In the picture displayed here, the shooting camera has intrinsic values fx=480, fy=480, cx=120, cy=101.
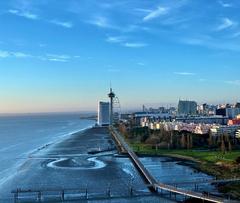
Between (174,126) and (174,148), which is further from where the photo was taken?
(174,126)

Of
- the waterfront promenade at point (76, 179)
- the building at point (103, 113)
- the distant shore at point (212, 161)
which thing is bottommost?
the waterfront promenade at point (76, 179)

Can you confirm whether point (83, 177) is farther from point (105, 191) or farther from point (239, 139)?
point (239, 139)

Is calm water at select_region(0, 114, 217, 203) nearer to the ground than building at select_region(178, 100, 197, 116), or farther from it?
nearer to the ground

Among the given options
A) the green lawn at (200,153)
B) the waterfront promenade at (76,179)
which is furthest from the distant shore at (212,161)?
the waterfront promenade at (76,179)

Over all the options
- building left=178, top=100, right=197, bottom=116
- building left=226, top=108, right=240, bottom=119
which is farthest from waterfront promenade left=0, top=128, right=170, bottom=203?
building left=178, top=100, right=197, bottom=116

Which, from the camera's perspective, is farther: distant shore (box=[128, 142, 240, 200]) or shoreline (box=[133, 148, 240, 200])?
distant shore (box=[128, 142, 240, 200])

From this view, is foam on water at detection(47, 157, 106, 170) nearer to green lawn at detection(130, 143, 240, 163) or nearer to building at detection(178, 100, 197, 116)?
green lawn at detection(130, 143, 240, 163)

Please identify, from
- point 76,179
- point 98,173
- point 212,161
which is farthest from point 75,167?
point 212,161

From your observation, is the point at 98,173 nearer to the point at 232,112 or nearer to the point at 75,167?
the point at 75,167

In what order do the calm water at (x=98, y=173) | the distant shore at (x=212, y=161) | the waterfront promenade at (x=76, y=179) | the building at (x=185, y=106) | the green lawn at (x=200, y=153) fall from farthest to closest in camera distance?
the building at (x=185, y=106), the green lawn at (x=200, y=153), the calm water at (x=98, y=173), the distant shore at (x=212, y=161), the waterfront promenade at (x=76, y=179)

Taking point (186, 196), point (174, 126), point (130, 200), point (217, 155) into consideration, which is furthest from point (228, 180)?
point (174, 126)

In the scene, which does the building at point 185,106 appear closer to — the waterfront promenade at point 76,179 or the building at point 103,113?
the building at point 103,113
